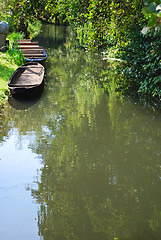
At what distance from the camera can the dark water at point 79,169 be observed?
466 cm

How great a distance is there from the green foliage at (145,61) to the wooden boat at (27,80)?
3572mm

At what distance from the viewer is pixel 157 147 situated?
742 cm

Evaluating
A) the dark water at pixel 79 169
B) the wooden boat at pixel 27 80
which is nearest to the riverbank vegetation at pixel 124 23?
the dark water at pixel 79 169

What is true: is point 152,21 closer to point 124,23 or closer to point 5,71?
point 124,23

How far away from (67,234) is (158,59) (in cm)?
729

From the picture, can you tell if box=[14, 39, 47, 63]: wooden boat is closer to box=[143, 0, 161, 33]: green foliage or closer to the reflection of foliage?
the reflection of foliage

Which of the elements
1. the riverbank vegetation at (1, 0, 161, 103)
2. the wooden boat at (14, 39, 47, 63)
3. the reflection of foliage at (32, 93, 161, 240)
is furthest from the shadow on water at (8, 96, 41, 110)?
the wooden boat at (14, 39, 47, 63)

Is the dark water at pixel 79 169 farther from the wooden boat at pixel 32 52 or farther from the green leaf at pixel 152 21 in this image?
the wooden boat at pixel 32 52

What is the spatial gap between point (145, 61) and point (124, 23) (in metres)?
3.02

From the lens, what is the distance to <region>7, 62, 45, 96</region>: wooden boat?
10333mm

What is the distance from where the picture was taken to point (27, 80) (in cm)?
1202

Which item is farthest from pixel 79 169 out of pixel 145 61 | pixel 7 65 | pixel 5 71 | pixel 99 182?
pixel 7 65

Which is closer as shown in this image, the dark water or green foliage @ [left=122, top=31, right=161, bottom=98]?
the dark water

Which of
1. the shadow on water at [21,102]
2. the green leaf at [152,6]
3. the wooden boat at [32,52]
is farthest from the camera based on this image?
the wooden boat at [32,52]
